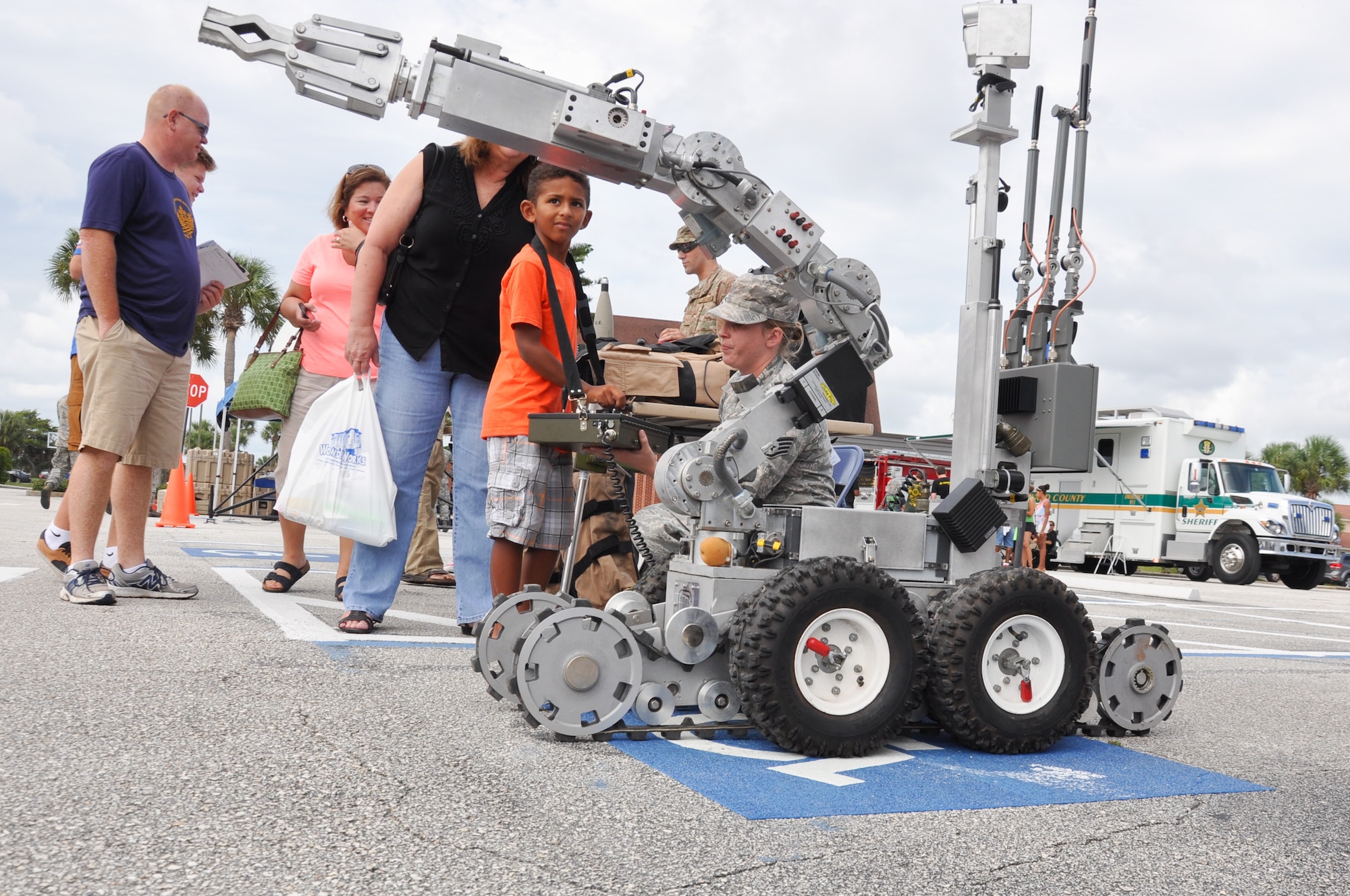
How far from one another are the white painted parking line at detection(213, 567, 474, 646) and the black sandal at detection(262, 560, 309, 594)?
0.05 meters

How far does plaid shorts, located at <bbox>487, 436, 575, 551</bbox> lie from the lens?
372 centimetres

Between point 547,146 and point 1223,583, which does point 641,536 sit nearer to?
point 547,146

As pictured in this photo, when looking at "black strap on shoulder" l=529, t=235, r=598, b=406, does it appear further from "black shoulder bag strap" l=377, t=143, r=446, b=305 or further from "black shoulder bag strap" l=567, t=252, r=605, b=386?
"black shoulder bag strap" l=377, t=143, r=446, b=305

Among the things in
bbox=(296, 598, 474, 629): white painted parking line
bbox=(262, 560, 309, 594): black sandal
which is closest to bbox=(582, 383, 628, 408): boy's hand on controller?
bbox=(296, 598, 474, 629): white painted parking line

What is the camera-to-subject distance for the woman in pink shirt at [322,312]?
5398mm

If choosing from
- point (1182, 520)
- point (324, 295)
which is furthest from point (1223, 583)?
point (324, 295)

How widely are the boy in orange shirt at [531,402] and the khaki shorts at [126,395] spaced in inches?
68.6

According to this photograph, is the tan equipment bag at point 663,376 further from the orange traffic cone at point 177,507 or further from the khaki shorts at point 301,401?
the orange traffic cone at point 177,507

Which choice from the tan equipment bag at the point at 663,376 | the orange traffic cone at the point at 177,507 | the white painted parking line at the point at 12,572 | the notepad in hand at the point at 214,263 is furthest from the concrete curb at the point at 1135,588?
the orange traffic cone at the point at 177,507

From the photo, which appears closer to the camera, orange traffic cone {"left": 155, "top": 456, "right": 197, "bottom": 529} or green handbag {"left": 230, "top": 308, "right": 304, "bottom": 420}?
green handbag {"left": 230, "top": 308, "right": 304, "bottom": 420}

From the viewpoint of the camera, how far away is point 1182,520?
20.5 m

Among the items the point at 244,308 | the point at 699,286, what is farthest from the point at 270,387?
the point at 244,308

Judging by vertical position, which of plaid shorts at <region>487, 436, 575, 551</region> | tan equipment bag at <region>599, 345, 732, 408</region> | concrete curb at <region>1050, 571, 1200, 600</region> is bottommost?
concrete curb at <region>1050, 571, 1200, 600</region>

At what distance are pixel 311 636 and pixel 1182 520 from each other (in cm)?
2030
